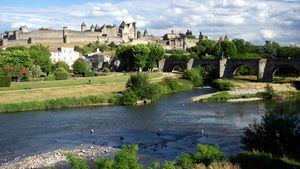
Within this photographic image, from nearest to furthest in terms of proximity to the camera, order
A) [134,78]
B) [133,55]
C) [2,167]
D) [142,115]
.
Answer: [2,167] → [142,115] → [134,78] → [133,55]

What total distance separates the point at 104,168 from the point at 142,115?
2778 cm

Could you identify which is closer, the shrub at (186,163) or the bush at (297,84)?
the shrub at (186,163)

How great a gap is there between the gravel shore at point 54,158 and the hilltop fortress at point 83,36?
100m

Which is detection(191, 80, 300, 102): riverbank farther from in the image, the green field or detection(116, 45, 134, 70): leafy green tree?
detection(116, 45, 134, 70): leafy green tree

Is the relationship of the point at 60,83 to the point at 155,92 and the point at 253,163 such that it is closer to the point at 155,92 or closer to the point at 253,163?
the point at 155,92

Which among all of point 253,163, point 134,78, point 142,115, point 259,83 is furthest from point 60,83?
point 253,163

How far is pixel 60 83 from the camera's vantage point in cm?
6253

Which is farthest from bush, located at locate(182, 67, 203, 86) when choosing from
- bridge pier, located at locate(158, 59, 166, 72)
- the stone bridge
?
bridge pier, located at locate(158, 59, 166, 72)

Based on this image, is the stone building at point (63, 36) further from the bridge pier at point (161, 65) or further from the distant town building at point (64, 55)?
the bridge pier at point (161, 65)

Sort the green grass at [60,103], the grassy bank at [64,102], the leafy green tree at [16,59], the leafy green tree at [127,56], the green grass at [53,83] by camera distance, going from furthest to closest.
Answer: the leafy green tree at [127,56]
the leafy green tree at [16,59]
the green grass at [53,83]
the grassy bank at [64,102]
the green grass at [60,103]

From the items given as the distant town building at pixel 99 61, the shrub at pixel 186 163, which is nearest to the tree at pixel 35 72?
the distant town building at pixel 99 61

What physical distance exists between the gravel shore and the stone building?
332ft

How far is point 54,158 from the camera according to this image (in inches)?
1076

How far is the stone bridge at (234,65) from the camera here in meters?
73.4
